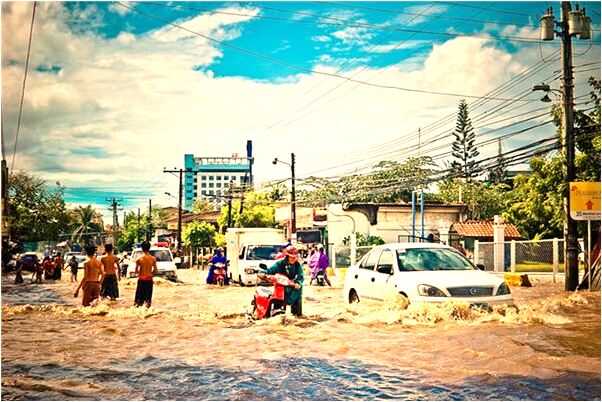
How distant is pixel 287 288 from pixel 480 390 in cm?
547

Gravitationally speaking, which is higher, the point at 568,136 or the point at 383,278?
the point at 568,136

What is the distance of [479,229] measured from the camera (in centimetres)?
4169

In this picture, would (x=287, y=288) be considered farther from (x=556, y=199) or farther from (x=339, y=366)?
(x=556, y=199)

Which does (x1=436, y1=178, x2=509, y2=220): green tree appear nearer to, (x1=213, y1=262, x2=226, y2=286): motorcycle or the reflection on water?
(x1=213, y1=262, x2=226, y2=286): motorcycle

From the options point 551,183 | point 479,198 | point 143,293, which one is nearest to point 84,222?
point 479,198

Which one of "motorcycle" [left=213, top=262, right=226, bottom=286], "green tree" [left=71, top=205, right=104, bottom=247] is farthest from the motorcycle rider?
"green tree" [left=71, top=205, right=104, bottom=247]

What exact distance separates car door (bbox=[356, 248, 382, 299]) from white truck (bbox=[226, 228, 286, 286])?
9996mm

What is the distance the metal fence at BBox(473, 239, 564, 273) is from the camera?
2567 cm

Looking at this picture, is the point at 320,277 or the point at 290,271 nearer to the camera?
the point at 290,271

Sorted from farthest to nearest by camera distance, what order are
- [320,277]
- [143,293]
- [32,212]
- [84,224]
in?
[84,224] < [32,212] < [320,277] < [143,293]

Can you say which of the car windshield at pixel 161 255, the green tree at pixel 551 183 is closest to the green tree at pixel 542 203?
the green tree at pixel 551 183

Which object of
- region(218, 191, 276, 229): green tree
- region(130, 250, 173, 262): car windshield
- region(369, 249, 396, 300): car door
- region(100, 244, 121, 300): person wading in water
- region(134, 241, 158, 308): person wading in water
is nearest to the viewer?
region(369, 249, 396, 300): car door

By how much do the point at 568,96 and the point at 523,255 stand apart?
10002 millimetres

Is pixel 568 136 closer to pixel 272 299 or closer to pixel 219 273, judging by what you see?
pixel 272 299
